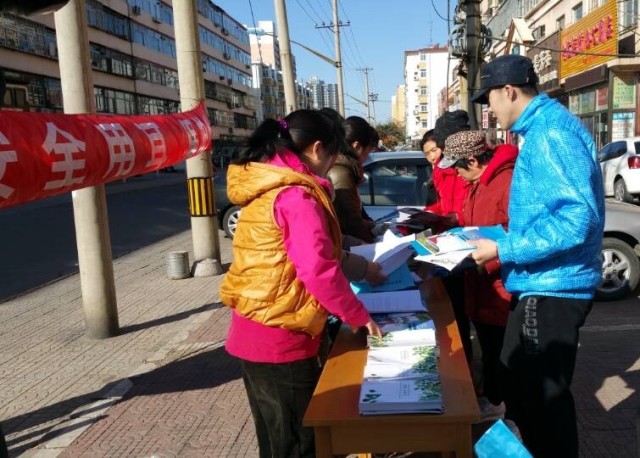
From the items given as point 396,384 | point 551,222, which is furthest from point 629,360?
point 396,384

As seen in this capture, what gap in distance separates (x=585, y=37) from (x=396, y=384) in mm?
23197

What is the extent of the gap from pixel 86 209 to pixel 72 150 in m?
2.43

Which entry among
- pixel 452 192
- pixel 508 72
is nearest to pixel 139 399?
pixel 452 192

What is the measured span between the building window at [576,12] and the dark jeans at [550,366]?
81.1ft

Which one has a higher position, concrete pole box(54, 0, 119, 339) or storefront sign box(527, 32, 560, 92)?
storefront sign box(527, 32, 560, 92)

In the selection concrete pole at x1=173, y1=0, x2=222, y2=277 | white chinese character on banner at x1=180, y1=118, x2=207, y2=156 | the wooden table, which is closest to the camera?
the wooden table

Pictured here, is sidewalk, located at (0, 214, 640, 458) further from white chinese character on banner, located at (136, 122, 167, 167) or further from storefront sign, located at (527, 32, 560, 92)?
storefront sign, located at (527, 32, 560, 92)

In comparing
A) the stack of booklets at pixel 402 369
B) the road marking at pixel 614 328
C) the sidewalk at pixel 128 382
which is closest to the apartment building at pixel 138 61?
the sidewalk at pixel 128 382

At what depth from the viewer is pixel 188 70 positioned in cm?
809

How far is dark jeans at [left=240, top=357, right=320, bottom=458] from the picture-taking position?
2.44 meters

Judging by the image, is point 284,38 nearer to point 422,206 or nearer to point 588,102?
point 422,206

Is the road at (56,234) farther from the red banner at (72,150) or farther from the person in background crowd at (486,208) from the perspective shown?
the person in background crowd at (486,208)

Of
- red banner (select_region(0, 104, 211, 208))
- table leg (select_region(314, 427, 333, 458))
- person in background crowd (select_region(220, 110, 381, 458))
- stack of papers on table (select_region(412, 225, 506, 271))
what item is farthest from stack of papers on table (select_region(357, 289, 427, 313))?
red banner (select_region(0, 104, 211, 208))

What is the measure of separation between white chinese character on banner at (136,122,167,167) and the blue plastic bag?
3.25 meters
